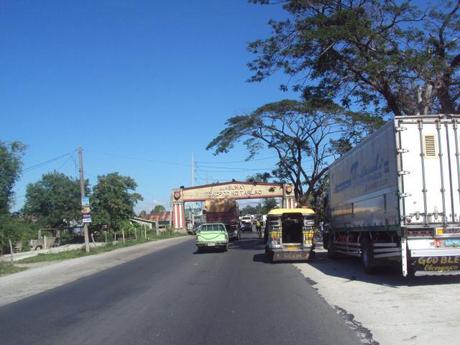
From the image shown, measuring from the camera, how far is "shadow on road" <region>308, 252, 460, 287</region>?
13.8 metres

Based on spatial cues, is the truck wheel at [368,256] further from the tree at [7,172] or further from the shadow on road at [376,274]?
the tree at [7,172]

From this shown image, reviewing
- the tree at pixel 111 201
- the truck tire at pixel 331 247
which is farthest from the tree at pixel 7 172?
the truck tire at pixel 331 247

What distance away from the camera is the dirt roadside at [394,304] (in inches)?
321

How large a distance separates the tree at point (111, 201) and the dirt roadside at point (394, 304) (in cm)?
5048

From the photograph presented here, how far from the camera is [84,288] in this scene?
16.3 m

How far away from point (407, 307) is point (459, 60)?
14.9 metres

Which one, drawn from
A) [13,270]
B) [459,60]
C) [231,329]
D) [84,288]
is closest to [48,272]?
[13,270]

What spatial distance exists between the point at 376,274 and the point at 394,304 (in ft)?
17.3

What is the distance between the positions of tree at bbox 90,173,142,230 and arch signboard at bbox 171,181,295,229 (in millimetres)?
14041

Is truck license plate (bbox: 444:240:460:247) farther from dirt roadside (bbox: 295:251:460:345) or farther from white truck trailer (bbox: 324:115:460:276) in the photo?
dirt roadside (bbox: 295:251:460:345)

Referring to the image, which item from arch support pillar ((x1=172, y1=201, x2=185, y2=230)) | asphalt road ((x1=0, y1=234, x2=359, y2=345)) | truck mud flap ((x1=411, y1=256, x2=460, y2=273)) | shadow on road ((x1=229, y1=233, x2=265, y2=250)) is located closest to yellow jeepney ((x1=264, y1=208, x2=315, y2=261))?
asphalt road ((x1=0, y1=234, x2=359, y2=345))

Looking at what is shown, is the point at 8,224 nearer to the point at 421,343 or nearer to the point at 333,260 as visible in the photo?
the point at 333,260

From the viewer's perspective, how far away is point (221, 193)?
263ft

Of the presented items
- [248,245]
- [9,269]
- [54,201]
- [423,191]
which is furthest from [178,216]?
[423,191]
